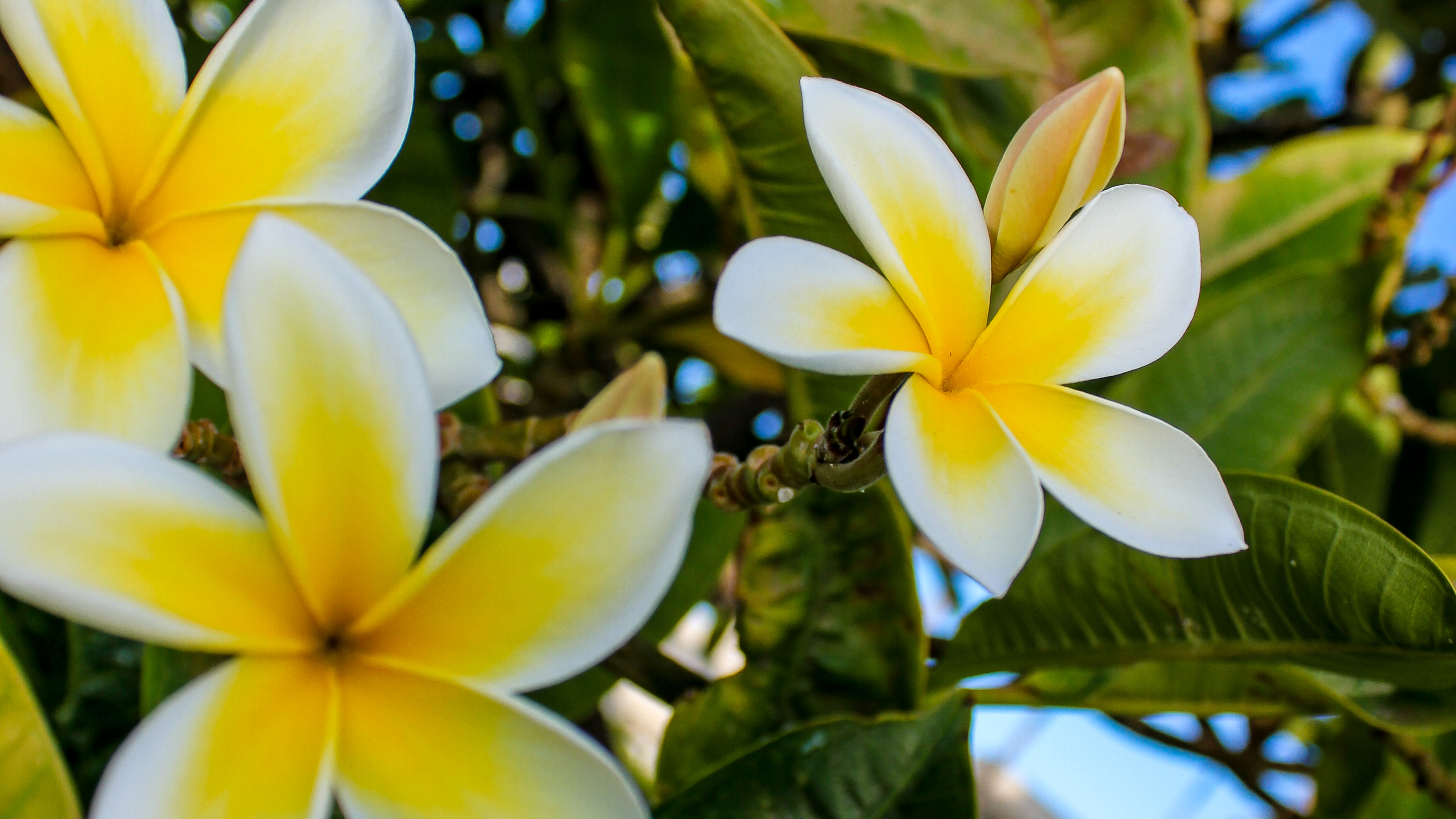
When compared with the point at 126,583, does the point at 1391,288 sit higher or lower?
lower

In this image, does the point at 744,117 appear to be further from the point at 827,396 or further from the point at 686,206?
the point at 686,206

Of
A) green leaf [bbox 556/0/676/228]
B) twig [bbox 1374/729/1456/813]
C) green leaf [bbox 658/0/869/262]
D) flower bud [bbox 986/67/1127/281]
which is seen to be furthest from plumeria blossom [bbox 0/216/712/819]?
green leaf [bbox 556/0/676/228]

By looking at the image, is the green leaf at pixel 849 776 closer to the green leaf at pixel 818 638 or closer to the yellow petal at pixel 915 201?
the green leaf at pixel 818 638

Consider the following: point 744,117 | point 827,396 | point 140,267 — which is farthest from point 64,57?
point 827,396

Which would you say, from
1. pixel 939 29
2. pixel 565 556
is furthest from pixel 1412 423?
pixel 565 556

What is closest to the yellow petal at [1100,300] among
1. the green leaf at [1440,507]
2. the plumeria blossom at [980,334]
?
the plumeria blossom at [980,334]

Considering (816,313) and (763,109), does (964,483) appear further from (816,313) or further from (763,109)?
(763,109)

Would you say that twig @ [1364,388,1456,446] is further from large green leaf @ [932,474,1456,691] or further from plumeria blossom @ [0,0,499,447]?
plumeria blossom @ [0,0,499,447]
